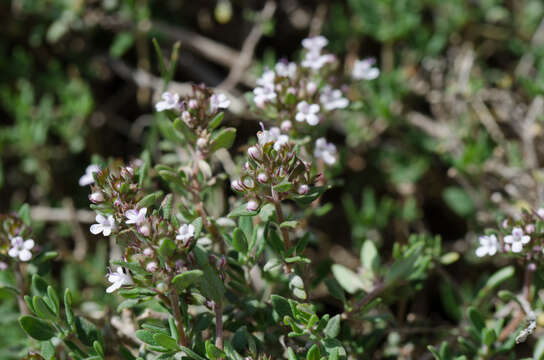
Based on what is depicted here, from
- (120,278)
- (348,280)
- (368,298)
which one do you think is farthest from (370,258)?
(120,278)

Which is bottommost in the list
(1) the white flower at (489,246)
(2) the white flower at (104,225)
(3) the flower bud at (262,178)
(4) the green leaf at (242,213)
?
(1) the white flower at (489,246)

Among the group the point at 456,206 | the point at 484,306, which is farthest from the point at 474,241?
the point at 484,306

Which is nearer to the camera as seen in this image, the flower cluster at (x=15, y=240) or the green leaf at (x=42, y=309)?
the green leaf at (x=42, y=309)

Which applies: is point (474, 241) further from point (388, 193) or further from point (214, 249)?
point (214, 249)

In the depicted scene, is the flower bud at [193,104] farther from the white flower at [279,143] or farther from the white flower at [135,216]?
the white flower at [135,216]

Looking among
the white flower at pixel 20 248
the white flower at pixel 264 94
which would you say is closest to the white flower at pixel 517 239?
the white flower at pixel 264 94

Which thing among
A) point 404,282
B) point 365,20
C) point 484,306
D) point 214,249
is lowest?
point 484,306
